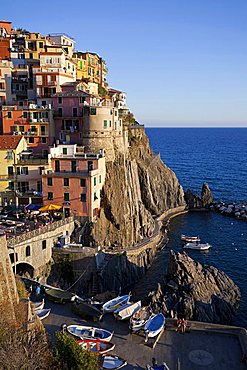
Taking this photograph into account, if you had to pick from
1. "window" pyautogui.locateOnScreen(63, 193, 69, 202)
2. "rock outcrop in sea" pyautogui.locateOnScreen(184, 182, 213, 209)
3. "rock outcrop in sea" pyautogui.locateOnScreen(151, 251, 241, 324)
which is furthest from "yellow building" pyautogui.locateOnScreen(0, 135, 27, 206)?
"rock outcrop in sea" pyautogui.locateOnScreen(184, 182, 213, 209)

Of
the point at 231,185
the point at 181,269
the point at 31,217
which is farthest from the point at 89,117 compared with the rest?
the point at 231,185

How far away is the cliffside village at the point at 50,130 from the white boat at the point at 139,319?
21398 mm

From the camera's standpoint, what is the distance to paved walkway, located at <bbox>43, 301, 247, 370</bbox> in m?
25.4

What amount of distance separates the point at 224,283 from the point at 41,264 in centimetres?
2214

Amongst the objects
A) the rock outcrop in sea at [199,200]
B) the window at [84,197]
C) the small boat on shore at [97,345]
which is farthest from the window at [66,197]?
the rock outcrop in sea at [199,200]

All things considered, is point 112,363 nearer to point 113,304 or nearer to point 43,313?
point 43,313

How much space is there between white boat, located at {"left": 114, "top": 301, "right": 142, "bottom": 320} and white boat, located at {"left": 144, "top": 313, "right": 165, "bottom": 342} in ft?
6.85

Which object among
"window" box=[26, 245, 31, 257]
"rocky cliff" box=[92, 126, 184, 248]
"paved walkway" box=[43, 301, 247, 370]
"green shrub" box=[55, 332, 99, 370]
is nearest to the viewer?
"green shrub" box=[55, 332, 99, 370]

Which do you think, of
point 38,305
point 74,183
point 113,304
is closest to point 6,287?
point 38,305

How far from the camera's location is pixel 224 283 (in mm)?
43719

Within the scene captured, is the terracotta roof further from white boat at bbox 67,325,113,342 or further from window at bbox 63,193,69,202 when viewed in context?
white boat at bbox 67,325,113,342

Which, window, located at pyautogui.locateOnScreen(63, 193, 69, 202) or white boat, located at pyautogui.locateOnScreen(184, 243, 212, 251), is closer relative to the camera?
window, located at pyautogui.locateOnScreen(63, 193, 69, 202)

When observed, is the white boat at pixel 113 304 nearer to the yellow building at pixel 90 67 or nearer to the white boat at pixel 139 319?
the white boat at pixel 139 319

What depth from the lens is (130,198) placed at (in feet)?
191
